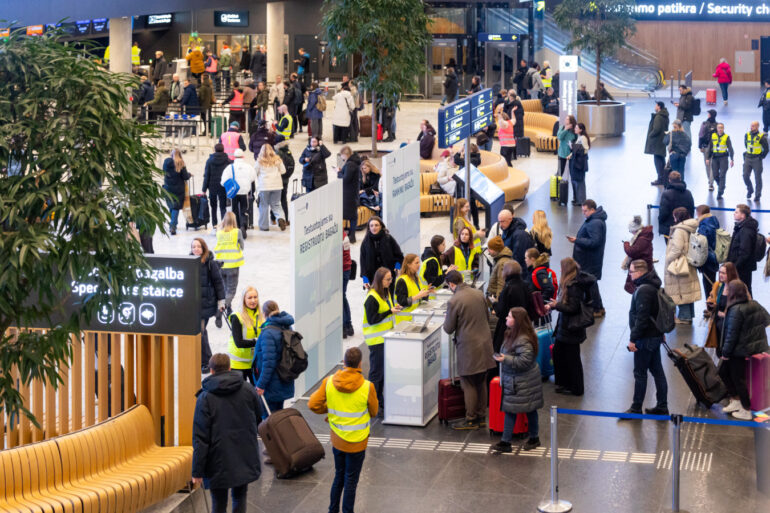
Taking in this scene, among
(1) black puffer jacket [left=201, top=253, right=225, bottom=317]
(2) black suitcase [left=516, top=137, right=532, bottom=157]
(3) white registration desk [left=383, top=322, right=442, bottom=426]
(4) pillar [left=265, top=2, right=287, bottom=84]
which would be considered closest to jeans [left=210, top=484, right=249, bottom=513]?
(3) white registration desk [left=383, top=322, right=442, bottom=426]

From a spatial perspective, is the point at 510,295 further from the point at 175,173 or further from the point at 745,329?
the point at 175,173

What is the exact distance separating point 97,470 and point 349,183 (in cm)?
985

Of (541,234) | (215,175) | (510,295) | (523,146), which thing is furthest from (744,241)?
(523,146)

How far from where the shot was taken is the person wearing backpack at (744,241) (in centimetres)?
1407

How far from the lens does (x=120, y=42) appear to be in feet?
98.5

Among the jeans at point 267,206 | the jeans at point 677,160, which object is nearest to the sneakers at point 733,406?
the jeans at point 267,206

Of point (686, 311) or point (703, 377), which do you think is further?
point (686, 311)

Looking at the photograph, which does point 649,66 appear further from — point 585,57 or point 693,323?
point 693,323

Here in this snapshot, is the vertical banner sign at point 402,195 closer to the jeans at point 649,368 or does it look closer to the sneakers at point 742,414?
the jeans at point 649,368

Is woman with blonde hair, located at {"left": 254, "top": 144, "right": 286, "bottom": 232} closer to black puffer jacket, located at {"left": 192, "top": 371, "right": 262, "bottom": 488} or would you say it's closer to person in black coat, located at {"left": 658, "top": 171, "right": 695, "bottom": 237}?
person in black coat, located at {"left": 658, "top": 171, "right": 695, "bottom": 237}

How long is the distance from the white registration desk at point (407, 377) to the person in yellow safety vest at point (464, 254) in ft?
8.80

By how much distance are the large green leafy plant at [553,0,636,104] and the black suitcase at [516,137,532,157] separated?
→ 4338mm

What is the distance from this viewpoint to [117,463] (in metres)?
9.05

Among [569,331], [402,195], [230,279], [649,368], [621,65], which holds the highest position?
[621,65]
